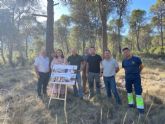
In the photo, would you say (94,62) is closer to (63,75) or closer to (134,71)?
(63,75)

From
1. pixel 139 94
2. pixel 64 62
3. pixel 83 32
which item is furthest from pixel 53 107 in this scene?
pixel 83 32

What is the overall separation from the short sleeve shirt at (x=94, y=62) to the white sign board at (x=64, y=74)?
70 cm

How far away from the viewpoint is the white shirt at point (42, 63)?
39.4 feet

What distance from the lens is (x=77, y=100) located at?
11.5m

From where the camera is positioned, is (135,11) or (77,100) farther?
(135,11)

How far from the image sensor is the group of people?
391 inches

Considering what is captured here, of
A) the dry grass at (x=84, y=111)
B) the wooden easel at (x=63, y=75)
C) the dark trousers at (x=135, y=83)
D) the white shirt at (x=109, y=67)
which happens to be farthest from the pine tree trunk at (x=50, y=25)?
the dark trousers at (x=135, y=83)

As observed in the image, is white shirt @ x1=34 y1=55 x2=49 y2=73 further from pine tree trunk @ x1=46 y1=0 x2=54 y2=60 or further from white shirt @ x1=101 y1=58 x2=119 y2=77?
pine tree trunk @ x1=46 y1=0 x2=54 y2=60

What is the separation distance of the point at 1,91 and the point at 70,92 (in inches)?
150

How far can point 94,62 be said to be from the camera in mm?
11336

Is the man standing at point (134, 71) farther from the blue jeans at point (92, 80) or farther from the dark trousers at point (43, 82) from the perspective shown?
the dark trousers at point (43, 82)

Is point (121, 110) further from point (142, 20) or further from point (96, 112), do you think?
point (142, 20)

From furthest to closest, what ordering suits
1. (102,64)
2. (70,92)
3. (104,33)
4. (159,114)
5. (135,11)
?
1. (135,11)
2. (104,33)
3. (70,92)
4. (102,64)
5. (159,114)

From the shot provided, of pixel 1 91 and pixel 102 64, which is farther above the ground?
pixel 102 64
